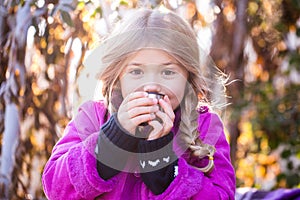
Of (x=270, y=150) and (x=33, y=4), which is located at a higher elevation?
(x=33, y=4)

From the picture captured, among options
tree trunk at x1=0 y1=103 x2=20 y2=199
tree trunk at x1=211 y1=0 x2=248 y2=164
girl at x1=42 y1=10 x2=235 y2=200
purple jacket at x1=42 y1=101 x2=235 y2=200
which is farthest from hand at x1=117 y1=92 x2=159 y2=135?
tree trunk at x1=211 y1=0 x2=248 y2=164

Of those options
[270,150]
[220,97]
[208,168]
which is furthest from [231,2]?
[208,168]

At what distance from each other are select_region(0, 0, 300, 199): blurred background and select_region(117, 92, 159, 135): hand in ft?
0.71

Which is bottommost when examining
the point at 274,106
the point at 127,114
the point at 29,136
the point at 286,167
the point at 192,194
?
the point at 286,167

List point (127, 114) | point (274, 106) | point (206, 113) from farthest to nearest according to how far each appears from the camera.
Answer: point (274, 106), point (206, 113), point (127, 114)

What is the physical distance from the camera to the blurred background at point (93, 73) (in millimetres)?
2297

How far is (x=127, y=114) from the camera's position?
1406 mm

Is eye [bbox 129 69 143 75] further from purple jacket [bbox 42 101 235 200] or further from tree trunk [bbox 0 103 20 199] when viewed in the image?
tree trunk [bbox 0 103 20 199]

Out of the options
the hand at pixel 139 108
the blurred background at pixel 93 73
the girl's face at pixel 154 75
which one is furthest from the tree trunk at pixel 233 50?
the hand at pixel 139 108

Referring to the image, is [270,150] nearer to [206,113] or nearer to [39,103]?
[39,103]

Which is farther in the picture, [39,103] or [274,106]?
[274,106]

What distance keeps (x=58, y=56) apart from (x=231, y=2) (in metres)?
0.95

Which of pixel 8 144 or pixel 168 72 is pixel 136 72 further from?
pixel 8 144

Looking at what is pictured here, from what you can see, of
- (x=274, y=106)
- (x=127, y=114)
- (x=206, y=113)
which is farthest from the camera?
(x=274, y=106)
